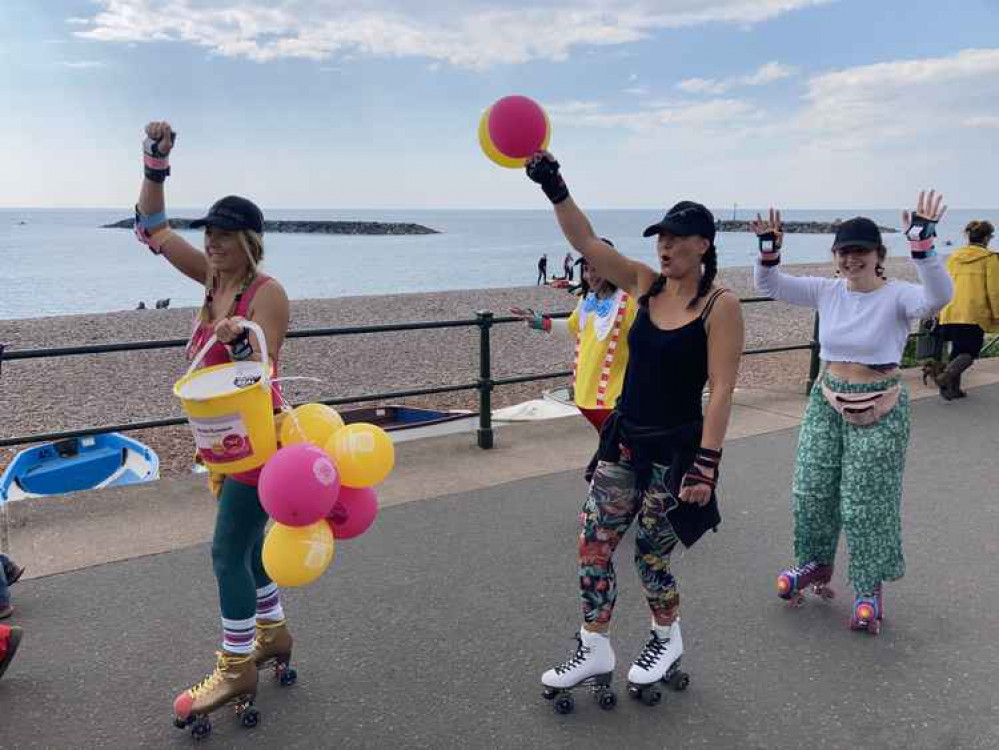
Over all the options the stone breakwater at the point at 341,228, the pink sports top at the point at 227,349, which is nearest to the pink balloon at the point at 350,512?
the pink sports top at the point at 227,349

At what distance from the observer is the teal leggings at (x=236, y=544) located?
2977 mm

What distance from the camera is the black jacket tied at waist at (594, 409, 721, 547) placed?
119 inches

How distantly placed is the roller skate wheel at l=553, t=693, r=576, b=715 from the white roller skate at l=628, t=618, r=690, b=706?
0.88 ft

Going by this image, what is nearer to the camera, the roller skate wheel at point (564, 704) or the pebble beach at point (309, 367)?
the roller skate wheel at point (564, 704)

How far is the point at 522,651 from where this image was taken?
141 inches

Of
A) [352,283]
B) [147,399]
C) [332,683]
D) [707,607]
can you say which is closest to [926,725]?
[707,607]

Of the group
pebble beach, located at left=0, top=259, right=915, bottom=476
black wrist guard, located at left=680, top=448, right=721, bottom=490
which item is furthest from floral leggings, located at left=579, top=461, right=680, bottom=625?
pebble beach, located at left=0, top=259, right=915, bottom=476

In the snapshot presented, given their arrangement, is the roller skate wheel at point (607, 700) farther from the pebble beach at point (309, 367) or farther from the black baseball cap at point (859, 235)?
the pebble beach at point (309, 367)

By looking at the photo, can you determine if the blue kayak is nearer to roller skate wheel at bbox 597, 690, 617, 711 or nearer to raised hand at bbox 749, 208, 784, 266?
roller skate wheel at bbox 597, 690, 617, 711

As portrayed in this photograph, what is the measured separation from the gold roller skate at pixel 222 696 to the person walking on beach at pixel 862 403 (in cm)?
255

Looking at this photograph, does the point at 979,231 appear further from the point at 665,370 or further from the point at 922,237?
the point at 665,370

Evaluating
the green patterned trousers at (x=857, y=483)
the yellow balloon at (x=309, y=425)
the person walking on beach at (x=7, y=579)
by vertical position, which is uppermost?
the yellow balloon at (x=309, y=425)

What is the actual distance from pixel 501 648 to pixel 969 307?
23.5ft

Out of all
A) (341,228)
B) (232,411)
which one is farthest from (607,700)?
(341,228)
